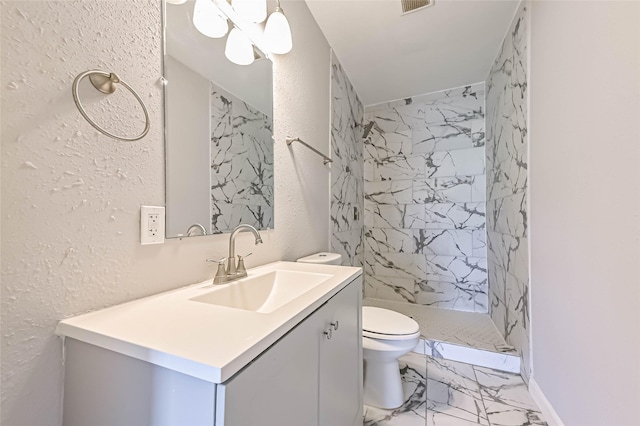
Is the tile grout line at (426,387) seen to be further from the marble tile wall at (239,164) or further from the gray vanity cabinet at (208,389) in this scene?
the marble tile wall at (239,164)

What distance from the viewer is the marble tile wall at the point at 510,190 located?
1.59 meters

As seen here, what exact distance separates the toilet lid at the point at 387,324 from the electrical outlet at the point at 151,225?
116cm

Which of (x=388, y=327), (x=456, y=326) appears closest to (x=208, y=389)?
(x=388, y=327)

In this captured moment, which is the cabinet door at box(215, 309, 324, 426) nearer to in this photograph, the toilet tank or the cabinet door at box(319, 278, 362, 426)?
the cabinet door at box(319, 278, 362, 426)

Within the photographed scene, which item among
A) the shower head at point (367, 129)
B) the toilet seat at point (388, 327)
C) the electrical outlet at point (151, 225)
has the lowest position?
the toilet seat at point (388, 327)

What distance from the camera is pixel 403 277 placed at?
9.48 feet

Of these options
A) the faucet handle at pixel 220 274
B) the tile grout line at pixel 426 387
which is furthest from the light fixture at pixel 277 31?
the tile grout line at pixel 426 387

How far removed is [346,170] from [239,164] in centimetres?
151

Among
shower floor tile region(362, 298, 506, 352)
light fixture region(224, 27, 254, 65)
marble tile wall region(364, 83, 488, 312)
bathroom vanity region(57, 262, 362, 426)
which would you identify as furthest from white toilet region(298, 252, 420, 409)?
marble tile wall region(364, 83, 488, 312)

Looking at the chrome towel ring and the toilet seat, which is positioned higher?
the chrome towel ring

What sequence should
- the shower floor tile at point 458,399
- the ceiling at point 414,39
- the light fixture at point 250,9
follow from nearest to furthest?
the light fixture at point 250,9 → the shower floor tile at point 458,399 → the ceiling at point 414,39

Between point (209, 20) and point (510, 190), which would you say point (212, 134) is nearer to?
point (209, 20)

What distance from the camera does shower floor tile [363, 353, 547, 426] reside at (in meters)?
1.31

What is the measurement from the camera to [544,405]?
131 centimetres
